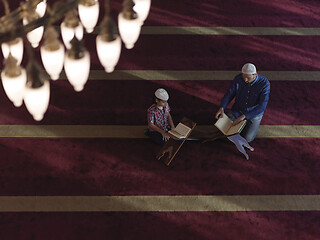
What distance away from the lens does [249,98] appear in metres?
5.00

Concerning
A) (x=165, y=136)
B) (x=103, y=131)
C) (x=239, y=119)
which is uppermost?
(x=239, y=119)

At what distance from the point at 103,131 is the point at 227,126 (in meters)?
1.57

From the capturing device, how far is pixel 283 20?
7211 millimetres

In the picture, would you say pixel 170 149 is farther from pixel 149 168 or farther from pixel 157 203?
pixel 157 203

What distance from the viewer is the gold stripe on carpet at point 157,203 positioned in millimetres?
4547

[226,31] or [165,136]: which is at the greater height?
[226,31]

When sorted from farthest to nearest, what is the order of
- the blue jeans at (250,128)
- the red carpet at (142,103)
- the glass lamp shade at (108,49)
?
the red carpet at (142,103), the blue jeans at (250,128), the glass lamp shade at (108,49)

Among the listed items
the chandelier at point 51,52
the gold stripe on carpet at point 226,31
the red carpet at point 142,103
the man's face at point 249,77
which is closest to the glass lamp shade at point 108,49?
the chandelier at point 51,52

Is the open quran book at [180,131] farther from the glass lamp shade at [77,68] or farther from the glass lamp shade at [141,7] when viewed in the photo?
the glass lamp shade at [77,68]

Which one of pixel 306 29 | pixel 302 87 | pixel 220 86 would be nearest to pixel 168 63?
pixel 220 86

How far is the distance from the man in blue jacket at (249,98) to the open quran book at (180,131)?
409 millimetres

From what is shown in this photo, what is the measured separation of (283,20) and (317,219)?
154 inches

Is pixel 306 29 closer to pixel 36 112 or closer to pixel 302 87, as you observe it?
pixel 302 87

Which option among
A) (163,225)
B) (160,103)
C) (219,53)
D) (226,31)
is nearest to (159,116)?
(160,103)
